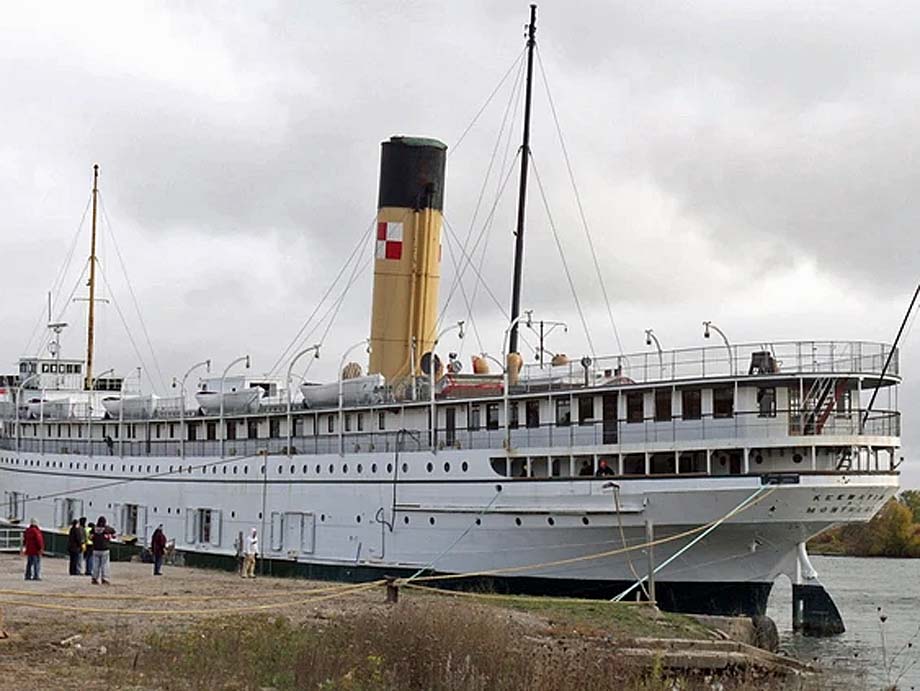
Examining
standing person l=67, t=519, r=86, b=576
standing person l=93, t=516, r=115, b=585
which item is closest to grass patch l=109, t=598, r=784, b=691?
standing person l=93, t=516, r=115, b=585

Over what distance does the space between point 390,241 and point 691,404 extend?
13888 millimetres

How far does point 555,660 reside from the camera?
16609mm

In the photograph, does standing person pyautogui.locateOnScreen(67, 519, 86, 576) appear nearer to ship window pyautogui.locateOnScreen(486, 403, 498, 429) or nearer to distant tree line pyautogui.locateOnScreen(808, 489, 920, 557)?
ship window pyautogui.locateOnScreen(486, 403, 498, 429)

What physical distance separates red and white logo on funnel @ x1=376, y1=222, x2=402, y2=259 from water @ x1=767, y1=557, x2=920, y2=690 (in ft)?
48.5

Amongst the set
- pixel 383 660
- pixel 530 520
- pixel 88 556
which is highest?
pixel 530 520

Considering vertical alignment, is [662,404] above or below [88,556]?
above

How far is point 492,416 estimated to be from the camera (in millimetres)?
34000

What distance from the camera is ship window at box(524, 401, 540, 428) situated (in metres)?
32.9

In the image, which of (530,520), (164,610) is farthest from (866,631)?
(164,610)

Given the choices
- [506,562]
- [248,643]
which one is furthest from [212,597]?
[506,562]

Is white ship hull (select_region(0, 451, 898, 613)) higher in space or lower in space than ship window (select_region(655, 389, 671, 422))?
lower

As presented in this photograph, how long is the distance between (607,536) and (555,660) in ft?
46.5

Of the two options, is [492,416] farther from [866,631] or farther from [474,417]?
[866,631]

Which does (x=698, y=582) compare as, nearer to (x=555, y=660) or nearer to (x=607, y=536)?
(x=607, y=536)
